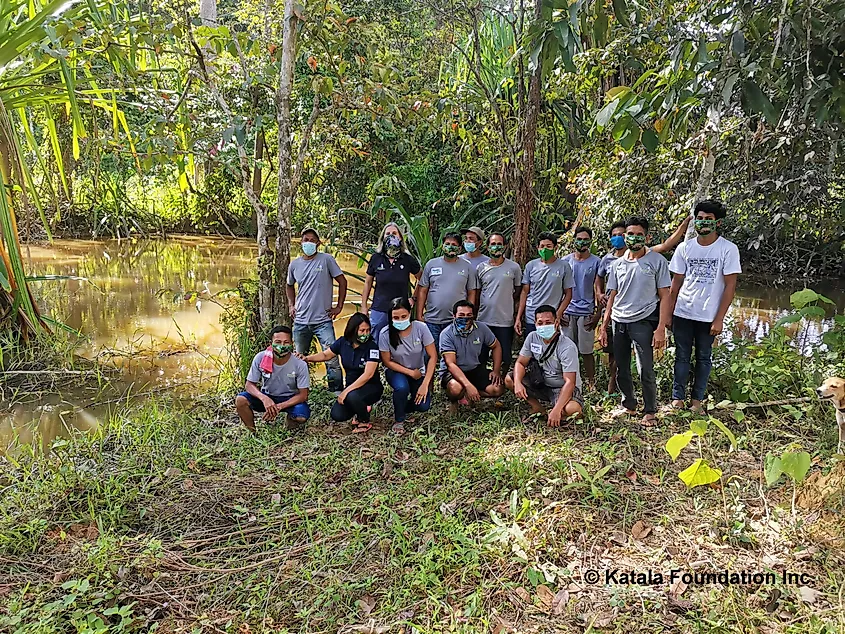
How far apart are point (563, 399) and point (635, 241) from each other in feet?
3.73

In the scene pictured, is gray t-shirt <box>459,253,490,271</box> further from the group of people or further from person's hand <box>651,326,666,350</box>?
person's hand <box>651,326,666,350</box>

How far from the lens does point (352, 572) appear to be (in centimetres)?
271

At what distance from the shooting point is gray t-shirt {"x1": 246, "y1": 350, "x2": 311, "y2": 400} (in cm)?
420

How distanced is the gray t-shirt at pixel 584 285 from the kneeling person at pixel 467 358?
2.28 ft

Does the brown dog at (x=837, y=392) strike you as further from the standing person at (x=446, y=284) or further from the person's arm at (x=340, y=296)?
the person's arm at (x=340, y=296)

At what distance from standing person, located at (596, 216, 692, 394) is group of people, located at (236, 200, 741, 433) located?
12 mm

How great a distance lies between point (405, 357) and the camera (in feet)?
14.1

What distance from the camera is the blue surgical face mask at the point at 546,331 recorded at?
13.2 feet

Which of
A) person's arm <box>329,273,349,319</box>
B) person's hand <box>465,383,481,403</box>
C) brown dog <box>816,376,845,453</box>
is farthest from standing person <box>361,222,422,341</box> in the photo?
brown dog <box>816,376,845,453</box>

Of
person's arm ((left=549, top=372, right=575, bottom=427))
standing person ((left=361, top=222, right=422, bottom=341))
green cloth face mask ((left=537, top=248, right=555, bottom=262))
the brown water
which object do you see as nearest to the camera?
person's arm ((left=549, top=372, right=575, bottom=427))

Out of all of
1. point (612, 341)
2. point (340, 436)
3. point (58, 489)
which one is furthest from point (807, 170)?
point (58, 489)

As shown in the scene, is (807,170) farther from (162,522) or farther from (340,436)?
(162,522)

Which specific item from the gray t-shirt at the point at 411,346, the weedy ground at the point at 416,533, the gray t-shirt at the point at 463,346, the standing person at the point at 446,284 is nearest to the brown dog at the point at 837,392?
the weedy ground at the point at 416,533

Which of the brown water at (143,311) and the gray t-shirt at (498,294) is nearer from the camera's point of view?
the gray t-shirt at (498,294)
